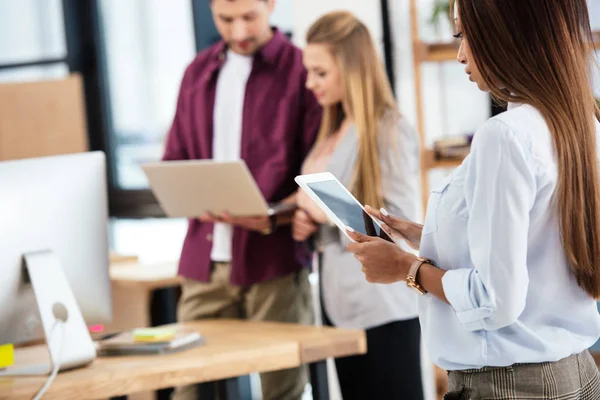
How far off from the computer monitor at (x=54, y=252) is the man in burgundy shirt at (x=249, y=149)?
0.62 metres

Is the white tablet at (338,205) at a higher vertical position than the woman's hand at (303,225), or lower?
higher

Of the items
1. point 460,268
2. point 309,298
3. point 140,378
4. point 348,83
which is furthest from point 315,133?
point 460,268

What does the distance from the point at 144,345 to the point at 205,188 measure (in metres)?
0.60

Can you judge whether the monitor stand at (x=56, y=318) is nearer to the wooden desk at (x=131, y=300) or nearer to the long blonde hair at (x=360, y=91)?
the long blonde hair at (x=360, y=91)

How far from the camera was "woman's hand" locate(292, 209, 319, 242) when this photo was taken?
8.73 feet

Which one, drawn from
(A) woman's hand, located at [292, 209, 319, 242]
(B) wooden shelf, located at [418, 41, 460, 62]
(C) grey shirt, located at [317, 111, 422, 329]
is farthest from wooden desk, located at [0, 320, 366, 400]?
(B) wooden shelf, located at [418, 41, 460, 62]

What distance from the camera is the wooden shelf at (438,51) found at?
353 centimetres

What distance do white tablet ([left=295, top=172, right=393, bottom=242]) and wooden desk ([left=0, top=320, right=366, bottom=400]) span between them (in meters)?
0.69

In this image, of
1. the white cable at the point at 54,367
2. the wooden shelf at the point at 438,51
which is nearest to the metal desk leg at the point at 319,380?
the white cable at the point at 54,367

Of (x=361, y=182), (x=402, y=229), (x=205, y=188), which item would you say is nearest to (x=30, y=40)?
(x=205, y=188)

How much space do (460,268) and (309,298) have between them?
56.7 inches

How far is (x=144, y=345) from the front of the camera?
2232 millimetres

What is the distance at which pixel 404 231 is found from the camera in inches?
66.1

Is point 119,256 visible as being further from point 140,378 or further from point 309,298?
point 140,378
